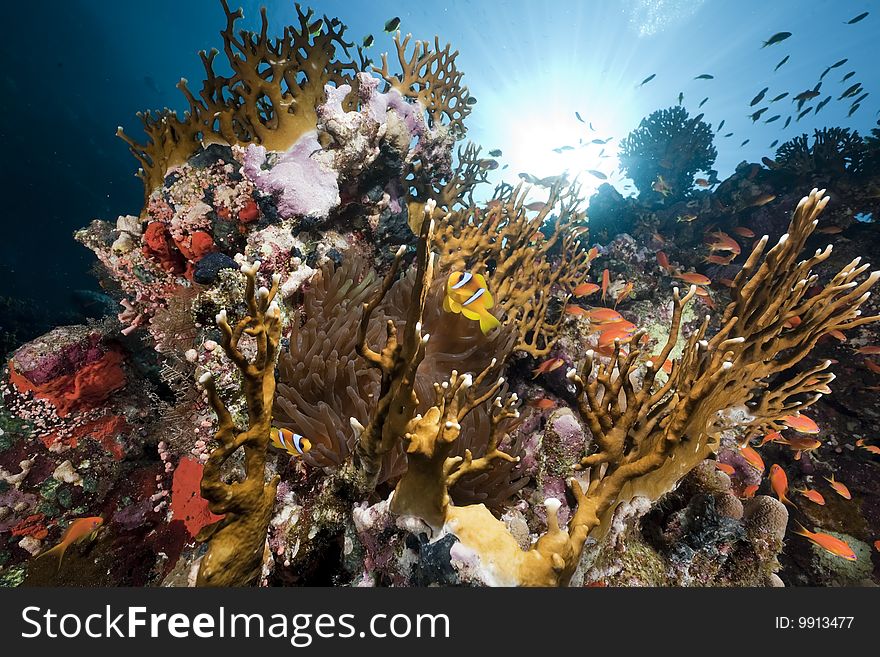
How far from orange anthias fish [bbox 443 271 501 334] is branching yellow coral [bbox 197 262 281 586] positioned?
1.47 metres

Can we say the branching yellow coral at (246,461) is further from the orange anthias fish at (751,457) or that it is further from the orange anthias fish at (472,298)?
the orange anthias fish at (751,457)

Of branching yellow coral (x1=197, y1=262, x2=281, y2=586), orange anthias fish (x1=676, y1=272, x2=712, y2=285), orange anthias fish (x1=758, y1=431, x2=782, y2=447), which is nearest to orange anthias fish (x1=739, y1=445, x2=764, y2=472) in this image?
orange anthias fish (x1=758, y1=431, x2=782, y2=447)

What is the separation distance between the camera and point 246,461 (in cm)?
154

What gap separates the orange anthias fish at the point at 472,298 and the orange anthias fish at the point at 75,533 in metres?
3.27

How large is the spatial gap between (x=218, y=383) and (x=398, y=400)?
195 cm

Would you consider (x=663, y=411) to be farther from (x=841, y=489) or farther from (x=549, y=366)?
(x=841, y=489)

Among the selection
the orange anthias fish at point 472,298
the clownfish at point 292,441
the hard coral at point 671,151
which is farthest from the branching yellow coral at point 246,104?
the hard coral at point 671,151

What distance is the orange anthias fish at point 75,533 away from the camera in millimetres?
2867

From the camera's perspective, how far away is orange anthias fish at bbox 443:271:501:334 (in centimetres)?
272

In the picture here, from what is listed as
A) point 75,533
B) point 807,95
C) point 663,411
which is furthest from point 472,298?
point 807,95

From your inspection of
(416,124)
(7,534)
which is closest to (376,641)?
(7,534)

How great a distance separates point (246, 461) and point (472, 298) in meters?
1.76

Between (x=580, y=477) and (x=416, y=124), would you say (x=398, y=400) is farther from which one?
(x=416, y=124)

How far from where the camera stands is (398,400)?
1.61 meters
